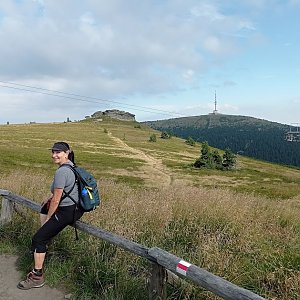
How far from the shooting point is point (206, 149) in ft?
264

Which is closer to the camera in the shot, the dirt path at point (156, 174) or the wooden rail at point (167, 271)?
the wooden rail at point (167, 271)

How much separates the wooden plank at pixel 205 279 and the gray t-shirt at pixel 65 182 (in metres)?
1.65

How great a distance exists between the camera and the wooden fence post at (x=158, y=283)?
439 centimetres

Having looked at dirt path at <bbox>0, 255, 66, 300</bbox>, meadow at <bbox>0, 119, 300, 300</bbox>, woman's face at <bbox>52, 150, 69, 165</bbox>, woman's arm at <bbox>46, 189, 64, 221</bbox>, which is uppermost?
woman's face at <bbox>52, 150, 69, 165</bbox>

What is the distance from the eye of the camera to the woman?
5.31 m

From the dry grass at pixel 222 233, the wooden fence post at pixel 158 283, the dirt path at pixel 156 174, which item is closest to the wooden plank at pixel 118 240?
the wooden fence post at pixel 158 283

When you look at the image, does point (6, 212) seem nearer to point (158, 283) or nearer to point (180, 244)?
point (180, 244)

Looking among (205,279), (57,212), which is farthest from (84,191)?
(205,279)

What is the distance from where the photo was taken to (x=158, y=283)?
4.41 metres

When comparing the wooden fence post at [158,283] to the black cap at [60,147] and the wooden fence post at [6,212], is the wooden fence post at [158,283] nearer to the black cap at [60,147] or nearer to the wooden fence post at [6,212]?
the black cap at [60,147]

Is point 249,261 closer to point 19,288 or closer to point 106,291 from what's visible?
point 106,291

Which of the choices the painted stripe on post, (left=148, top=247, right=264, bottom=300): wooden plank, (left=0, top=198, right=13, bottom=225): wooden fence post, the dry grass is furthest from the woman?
(left=0, top=198, right=13, bottom=225): wooden fence post

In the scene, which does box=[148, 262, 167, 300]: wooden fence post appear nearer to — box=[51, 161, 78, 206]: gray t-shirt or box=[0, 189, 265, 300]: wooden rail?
box=[0, 189, 265, 300]: wooden rail

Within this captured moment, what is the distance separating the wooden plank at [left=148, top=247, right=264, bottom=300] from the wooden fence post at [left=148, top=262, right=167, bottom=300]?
0.63ft
